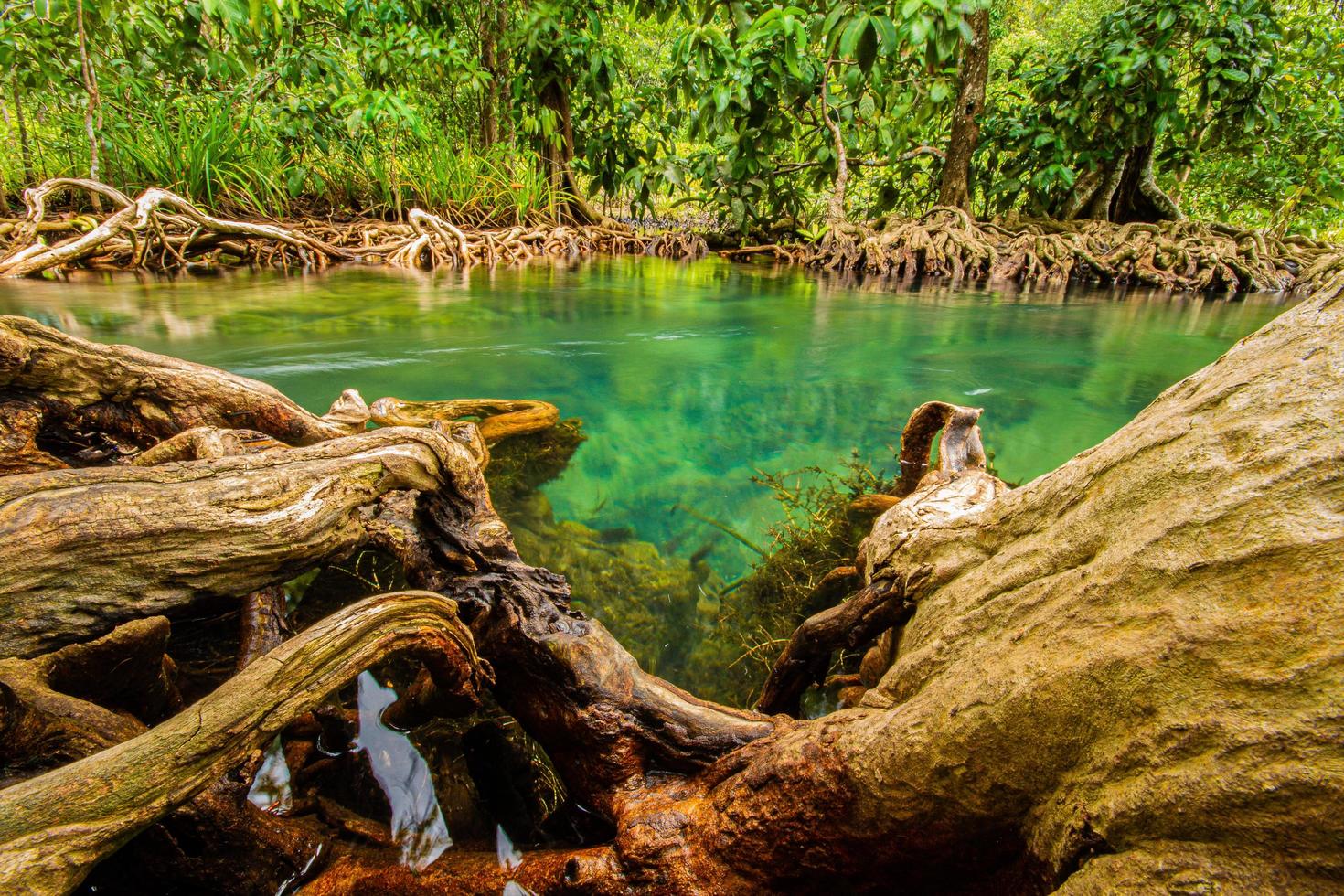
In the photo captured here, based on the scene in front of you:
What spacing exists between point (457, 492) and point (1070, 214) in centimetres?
1253

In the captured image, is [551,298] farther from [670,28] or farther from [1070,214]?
[670,28]

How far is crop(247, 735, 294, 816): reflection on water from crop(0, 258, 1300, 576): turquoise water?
137cm

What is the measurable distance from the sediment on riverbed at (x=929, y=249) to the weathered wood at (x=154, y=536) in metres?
6.93

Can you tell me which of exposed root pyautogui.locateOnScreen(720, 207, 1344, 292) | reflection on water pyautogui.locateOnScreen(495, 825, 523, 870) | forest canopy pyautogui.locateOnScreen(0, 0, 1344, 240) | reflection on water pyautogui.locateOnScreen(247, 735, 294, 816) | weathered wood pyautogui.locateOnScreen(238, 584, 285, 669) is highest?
forest canopy pyautogui.locateOnScreen(0, 0, 1344, 240)

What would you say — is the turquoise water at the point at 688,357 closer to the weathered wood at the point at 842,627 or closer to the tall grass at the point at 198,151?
the weathered wood at the point at 842,627

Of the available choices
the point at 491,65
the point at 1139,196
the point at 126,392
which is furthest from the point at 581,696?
the point at 1139,196

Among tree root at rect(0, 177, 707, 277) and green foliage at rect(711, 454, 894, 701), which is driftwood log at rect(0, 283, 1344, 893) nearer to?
Result: green foliage at rect(711, 454, 894, 701)

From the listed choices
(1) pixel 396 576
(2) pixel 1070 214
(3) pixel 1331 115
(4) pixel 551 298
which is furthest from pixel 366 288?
(3) pixel 1331 115

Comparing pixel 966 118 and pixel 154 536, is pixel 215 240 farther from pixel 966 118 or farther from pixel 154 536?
pixel 966 118

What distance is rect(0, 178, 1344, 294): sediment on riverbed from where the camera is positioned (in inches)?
289

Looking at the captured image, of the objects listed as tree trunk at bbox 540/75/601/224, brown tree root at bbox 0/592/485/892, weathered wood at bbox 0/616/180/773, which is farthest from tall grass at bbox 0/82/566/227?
brown tree root at bbox 0/592/485/892

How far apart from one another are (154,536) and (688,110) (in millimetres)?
11631

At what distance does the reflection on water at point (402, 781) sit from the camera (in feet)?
4.14

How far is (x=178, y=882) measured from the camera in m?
1.00
